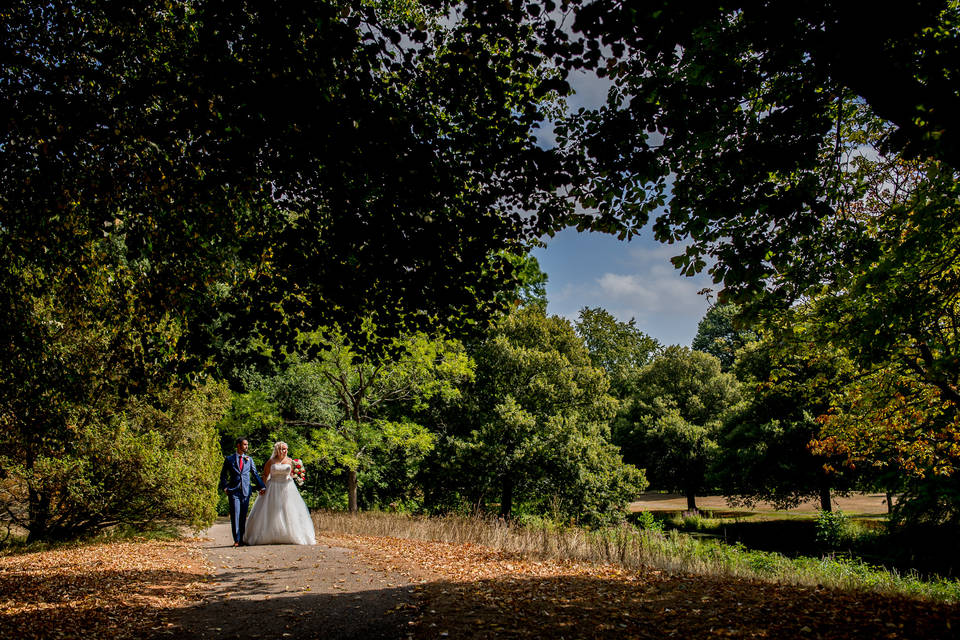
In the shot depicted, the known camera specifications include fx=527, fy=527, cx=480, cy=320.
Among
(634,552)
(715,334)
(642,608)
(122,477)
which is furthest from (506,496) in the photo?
(715,334)

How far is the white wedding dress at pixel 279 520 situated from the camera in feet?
35.2

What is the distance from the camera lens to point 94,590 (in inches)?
257

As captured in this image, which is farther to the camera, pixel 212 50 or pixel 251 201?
pixel 251 201

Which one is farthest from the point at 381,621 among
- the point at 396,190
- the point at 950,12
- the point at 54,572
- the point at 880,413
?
the point at 880,413

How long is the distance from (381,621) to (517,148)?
5.10 meters

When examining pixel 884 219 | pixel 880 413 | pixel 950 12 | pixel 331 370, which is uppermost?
pixel 950 12

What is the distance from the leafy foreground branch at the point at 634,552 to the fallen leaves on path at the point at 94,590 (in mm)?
5087

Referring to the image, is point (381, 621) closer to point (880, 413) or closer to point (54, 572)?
point (54, 572)

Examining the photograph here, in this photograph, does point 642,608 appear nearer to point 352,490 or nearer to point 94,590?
point 94,590

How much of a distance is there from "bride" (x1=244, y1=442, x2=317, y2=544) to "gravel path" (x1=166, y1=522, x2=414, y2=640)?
135 cm

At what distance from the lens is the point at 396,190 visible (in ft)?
17.0

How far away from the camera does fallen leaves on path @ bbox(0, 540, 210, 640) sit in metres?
5.18

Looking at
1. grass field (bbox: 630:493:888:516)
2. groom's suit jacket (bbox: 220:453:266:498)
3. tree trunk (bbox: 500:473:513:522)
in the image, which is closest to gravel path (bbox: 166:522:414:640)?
groom's suit jacket (bbox: 220:453:266:498)

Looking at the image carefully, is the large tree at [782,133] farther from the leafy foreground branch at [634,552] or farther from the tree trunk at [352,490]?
the tree trunk at [352,490]
